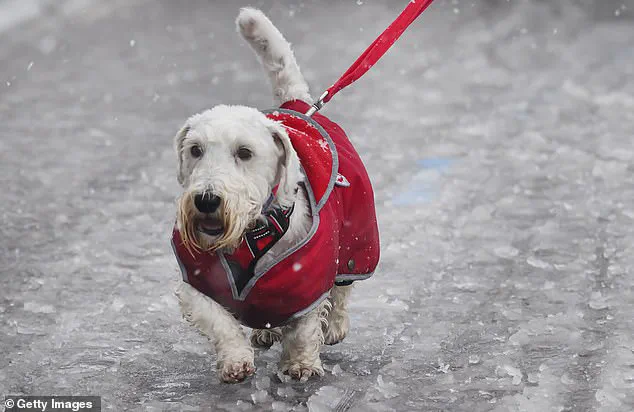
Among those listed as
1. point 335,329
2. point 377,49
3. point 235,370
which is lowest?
point 335,329

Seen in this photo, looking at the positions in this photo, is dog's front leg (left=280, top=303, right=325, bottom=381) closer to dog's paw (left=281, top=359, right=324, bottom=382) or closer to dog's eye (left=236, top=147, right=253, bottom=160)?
dog's paw (left=281, top=359, right=324, bottom=382)

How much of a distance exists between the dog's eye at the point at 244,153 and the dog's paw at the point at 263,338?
1.21 m

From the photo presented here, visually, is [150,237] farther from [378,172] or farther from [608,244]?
[608,244]

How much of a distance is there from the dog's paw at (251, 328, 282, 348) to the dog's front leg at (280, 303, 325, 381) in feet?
1.45

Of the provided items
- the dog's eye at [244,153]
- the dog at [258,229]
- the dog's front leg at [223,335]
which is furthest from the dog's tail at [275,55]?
the dog's front leg at [223,335]

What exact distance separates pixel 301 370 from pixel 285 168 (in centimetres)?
91

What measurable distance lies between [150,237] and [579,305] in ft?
8.94

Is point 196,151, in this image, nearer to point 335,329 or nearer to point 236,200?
point 236,200

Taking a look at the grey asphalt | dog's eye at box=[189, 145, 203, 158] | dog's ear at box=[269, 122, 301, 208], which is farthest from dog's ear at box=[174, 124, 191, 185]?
the grey asphalt

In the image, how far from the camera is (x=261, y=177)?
4.46 metres

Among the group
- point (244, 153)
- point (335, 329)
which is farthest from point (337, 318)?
point (244, 153)

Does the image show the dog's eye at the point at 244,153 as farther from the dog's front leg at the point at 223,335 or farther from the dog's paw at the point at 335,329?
the dog's paw at the point at 335,329

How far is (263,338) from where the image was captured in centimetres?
536

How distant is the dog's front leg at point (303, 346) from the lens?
15.9ft
